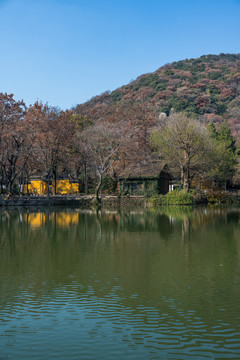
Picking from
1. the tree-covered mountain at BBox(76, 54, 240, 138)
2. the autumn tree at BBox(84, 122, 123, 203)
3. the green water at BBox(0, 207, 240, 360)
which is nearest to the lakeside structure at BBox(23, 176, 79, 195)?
the autumn tree at BBox(84, 122, 123, 203)

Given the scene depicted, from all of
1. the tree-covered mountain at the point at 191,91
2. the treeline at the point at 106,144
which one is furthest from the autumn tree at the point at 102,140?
the tree-covered mountain at the point at 191,91

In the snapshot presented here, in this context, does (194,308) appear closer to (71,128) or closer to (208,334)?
(208,334)

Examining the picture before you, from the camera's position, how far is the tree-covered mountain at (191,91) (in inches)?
4679

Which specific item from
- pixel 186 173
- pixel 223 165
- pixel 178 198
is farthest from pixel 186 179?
pixel 223 165

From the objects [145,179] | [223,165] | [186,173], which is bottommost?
[145,179]

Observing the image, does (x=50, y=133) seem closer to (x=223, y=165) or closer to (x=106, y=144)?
(x=106, y=144)

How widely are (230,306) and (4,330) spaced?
5.36m

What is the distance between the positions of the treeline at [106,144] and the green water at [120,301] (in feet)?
121

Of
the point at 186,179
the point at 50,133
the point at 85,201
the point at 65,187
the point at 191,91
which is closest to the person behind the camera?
the point at 186,179

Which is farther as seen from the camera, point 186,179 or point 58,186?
point 58,186

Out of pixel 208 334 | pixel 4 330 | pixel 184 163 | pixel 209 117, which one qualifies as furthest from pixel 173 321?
pixel 209 117

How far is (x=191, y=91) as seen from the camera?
13912cm

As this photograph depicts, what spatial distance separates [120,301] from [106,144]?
172ft

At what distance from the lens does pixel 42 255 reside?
17500 millimetres
